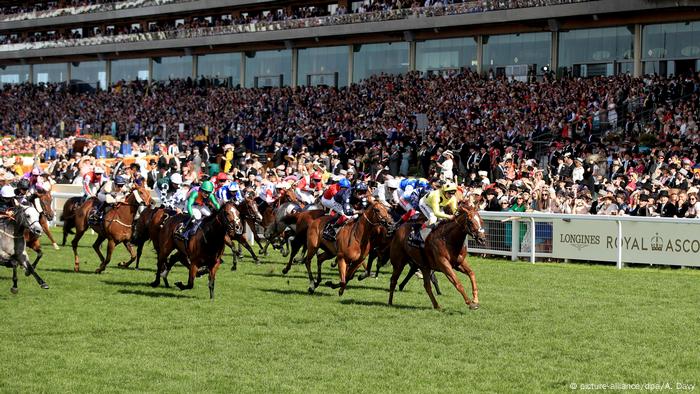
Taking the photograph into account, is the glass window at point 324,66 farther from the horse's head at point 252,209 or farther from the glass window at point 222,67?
the horse's head at point 252,209

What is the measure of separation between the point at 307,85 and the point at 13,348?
36.1 metres

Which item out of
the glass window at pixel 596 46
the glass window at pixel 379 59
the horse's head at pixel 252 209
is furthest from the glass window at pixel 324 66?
the horse's head at pixel 252 209

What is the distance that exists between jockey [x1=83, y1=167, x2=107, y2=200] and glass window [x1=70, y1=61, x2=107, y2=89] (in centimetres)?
3925

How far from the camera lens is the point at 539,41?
3647 cm

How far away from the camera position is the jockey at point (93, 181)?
19.1 meters

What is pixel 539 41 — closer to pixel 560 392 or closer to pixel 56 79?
pixel 560 392

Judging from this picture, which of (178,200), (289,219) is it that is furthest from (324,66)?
(178,200)

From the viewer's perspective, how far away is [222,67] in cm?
5053

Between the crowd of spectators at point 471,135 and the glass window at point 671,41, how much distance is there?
2875 mm

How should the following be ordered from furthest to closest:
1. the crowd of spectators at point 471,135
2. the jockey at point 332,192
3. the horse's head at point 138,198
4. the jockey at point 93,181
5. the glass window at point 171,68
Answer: the glass window at point 171,68 → the crowd of spectators at point 471,135 → the jockey at point 93,181 → the horse's head at point 138,198 → the jockey at point 332,192

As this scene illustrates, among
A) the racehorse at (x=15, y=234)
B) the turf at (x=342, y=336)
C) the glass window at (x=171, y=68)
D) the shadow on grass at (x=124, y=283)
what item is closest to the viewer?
the turf at (x=342, y=336)

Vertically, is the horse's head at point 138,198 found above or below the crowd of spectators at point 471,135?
below

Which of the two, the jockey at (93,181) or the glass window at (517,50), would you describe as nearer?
the jockey at (93,181)

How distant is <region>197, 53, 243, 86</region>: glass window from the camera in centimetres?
4969
